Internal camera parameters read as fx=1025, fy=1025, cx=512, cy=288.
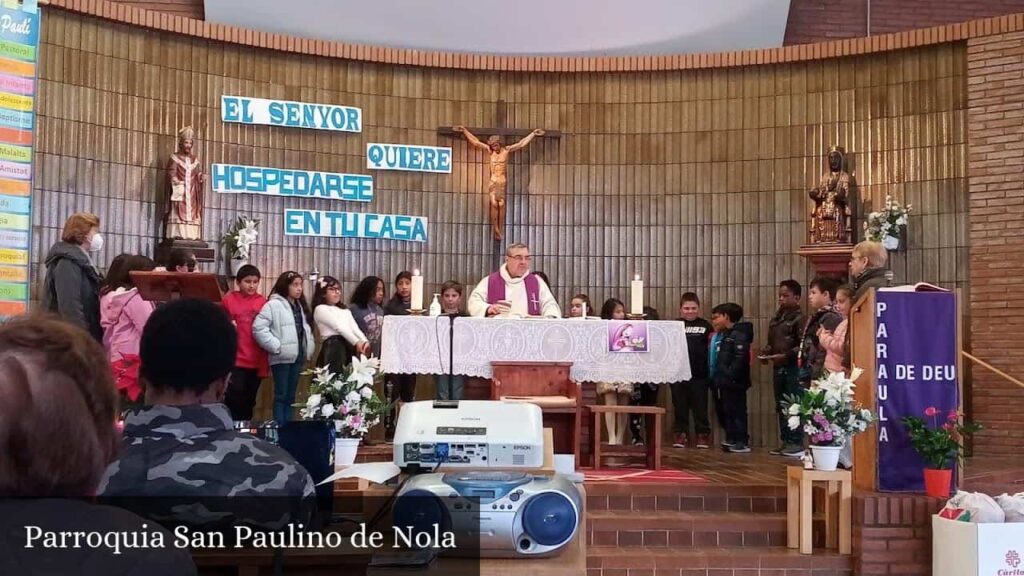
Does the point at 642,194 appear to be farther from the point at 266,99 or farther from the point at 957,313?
the point at 957,313

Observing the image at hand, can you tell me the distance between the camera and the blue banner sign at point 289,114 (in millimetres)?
9883

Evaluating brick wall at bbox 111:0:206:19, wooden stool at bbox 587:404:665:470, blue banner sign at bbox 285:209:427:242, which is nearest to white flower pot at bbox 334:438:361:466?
wooden stool at bbox 587:404:665:470

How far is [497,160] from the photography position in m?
10.4

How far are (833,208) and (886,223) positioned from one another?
52 centimetres

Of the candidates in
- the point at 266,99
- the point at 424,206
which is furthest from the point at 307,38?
the point at 424,206

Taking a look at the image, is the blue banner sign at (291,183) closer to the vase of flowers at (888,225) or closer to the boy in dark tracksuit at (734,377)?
the boy in dark tracksuit at (734,377)

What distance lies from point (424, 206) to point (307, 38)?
6.66 feet

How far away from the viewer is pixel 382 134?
1049 centimetres

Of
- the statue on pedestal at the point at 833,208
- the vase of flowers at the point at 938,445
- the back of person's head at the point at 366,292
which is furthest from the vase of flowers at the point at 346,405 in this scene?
the statue on pedestal at the point at 833,208

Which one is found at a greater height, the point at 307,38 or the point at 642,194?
the point at 307,38

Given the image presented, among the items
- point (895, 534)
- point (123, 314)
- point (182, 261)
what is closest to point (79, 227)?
point (123, 314)

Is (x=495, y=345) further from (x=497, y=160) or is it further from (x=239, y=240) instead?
(x=497, y=160)

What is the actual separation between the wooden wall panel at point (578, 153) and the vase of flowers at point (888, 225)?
0.31 metres

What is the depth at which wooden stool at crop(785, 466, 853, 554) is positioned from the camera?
18.5ft
